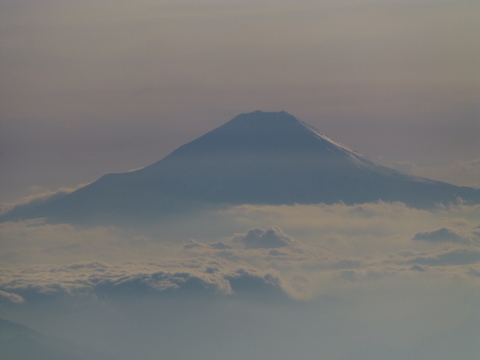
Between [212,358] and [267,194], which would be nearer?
[267,194]

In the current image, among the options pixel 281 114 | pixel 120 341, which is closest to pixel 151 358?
pixel 120 341

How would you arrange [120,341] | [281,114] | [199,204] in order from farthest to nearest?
[120,341]
[199,204]
[281,114]

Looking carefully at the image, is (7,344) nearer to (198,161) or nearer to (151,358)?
(151,358)

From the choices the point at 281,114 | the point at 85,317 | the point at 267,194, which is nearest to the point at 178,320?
the point at 85,317

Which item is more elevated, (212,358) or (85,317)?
(85,317)

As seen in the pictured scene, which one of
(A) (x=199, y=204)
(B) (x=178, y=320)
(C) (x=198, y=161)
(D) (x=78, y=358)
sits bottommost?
(D) (x=78, y=358)

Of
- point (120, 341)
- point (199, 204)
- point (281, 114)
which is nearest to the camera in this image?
point (281, 114)
